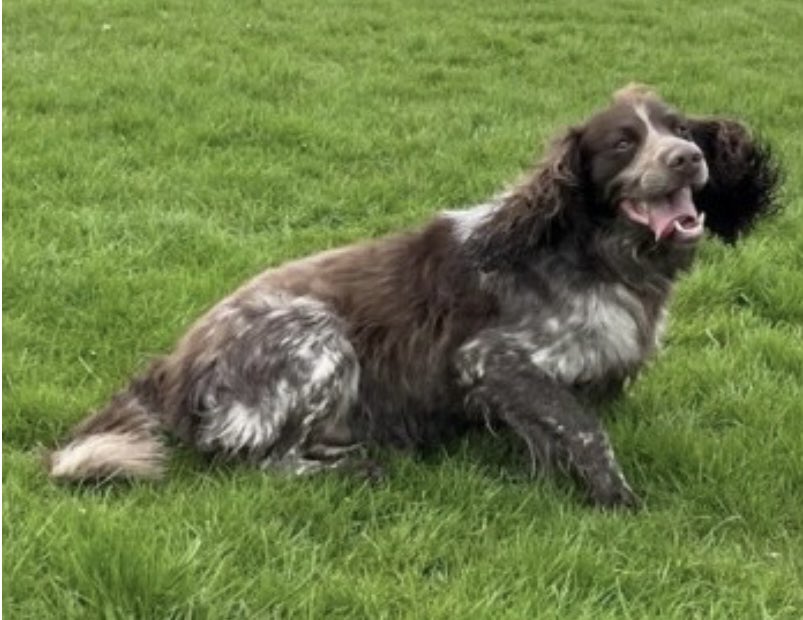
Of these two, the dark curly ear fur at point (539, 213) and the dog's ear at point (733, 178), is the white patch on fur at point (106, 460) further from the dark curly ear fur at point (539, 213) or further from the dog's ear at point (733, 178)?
the dog's ear at point (733, 178)

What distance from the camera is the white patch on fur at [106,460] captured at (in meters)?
4.77

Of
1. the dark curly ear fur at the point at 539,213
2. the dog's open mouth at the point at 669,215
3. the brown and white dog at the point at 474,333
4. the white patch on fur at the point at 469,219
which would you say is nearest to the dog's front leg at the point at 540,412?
the brown and white dog at the point at 474,333

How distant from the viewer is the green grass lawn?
13.5 feet

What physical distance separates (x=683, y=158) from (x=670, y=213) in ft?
0.85

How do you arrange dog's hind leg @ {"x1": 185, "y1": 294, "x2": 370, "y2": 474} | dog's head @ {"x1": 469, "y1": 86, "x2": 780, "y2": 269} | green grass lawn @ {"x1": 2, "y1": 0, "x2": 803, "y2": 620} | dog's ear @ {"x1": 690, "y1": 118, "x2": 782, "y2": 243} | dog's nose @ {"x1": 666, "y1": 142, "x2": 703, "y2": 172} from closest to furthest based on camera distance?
→ green grass lawn @ {"x1": 2, "y1": 0, "x2": 803, "y2": 620} → dog's nose @ {"x1": 666, "y1": 142, "x2": 703, "y2": 172} → dog's head @ {"x1": 469, "y1": 86, "x2": 780, "y2": 269} → dog's hind leg @ {"x1": 185, "y1": 294, "x2": 370, "y2": 474} → dog's ear @ {"x1": 690, "y1": 118, "x2": 782, "y2": 243}

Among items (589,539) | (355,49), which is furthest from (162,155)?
(589,539)

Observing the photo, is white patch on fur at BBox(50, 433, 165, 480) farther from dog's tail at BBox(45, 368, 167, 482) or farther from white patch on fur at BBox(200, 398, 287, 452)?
white patch on fur at BBox(200, 398, 287, 452)

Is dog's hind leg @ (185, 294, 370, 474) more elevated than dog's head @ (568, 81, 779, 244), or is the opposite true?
dog's head @ (568, 81, 779, 244)

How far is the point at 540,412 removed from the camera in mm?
5145

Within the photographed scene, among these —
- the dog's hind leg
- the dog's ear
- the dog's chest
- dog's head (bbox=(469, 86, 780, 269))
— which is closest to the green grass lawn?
the dog's hind leg

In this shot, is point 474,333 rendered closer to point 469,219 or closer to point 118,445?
point 469,219

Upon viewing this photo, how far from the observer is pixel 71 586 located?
385cm

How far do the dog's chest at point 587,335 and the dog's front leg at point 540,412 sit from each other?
2.3 inches

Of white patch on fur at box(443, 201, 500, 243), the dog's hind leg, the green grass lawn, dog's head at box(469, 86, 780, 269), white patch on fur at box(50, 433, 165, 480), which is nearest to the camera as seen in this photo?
the green grass lawn
